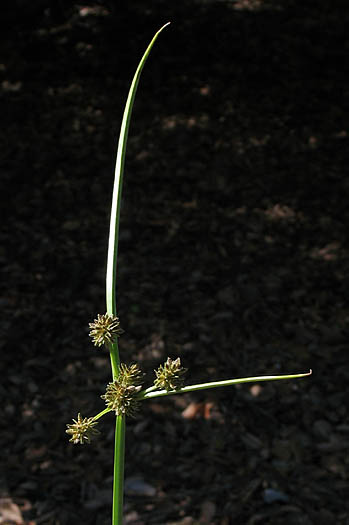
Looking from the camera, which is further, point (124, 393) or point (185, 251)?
point (185, 251)

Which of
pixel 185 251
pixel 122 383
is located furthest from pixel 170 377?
pixel 185 251

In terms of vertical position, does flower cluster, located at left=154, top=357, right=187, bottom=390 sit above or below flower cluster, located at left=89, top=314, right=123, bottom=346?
below

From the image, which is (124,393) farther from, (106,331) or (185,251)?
(185,251)

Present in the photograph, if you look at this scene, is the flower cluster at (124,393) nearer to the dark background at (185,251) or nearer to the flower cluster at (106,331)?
the flower cluster at (106,331)

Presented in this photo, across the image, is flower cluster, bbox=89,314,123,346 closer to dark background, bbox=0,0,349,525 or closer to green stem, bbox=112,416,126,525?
green stem, bbox=112,416,126,525

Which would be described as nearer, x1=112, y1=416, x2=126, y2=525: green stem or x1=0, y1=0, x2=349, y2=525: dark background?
x1=112, y1=416, x2=126, y2=525: green stem

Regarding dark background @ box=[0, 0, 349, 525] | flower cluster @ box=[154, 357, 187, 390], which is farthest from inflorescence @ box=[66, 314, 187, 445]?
dark background @ box=[0, 0, 349, 525]
